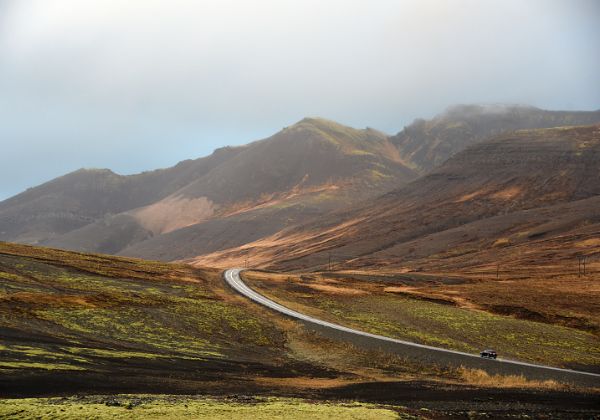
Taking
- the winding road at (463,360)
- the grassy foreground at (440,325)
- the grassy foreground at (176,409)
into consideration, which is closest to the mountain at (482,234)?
the grassy foreground at (440,325)

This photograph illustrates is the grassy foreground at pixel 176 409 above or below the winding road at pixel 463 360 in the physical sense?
above

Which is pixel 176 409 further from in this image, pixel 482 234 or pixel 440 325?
pixel 482 234

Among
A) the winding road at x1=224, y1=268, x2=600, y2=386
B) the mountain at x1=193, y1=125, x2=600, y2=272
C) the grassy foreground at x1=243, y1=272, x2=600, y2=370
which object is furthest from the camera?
the mountain at x1=193, y1=125, x2=600, y2=272

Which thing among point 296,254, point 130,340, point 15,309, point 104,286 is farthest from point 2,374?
point 296,254

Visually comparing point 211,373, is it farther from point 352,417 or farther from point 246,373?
point 352,417

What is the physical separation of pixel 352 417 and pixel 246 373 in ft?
48.2

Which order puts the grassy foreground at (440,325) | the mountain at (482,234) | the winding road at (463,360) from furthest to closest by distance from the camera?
the mountain at (482,234) < the grassy foreground at (440,325) < the winding road at (463,360)

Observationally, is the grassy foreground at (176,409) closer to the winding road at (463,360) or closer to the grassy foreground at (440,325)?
the winding road at (463,360)

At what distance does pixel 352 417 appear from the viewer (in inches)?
717

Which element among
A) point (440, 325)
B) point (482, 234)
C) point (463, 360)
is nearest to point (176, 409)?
point (463, 360)

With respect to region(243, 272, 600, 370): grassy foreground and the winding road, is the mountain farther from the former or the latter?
the winding road

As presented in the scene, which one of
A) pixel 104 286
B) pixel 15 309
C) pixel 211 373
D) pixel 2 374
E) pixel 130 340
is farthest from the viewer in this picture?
pixel 104 286

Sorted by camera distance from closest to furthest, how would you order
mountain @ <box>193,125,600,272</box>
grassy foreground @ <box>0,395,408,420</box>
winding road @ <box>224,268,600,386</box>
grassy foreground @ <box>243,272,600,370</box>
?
grassy foreground @ <box>0,395,408,420</box> < winding road @ <box>224,268,600,386</box> < grassy foreground @ <box>243,272,600,370</box> < mountain @ <box>193,125,600,272</box>

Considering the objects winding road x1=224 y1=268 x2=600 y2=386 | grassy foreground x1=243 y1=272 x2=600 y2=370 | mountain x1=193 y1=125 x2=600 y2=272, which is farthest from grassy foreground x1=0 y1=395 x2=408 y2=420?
mountain x1=193 y1=125 x2=600 y2=272
